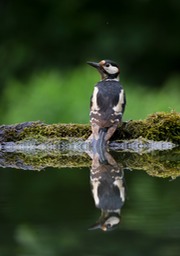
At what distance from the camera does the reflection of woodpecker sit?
392 centimetres

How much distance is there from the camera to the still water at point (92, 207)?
3.43 meters

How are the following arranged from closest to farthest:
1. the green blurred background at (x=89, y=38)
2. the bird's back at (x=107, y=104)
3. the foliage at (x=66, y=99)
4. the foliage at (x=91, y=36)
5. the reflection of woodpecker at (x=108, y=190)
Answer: the reflection of woodpecker at (x=108, y=190), the bird's back at (x=107, y=104), the foliage at (x=66, y=99), the green blurred background at (x=89, y=38), the foliage at (x=91, y=36)

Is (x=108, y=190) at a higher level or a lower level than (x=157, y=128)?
higher

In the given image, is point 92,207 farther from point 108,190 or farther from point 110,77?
point 110,77

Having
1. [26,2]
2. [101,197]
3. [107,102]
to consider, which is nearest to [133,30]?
[26,2]

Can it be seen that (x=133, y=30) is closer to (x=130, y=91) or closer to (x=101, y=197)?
(x=130, y=91)

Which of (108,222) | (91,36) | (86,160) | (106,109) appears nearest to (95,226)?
(108,222)

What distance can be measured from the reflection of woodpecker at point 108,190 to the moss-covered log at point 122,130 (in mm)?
729

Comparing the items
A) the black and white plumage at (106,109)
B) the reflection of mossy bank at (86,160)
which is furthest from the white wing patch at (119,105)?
the reflection of mossy bank at (86,160)

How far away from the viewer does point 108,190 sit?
4.76 metres

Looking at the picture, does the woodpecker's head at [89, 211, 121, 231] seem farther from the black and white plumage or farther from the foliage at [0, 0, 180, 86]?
the foliage at [0, 0, 180, 86]

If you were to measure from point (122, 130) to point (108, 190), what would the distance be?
218cm

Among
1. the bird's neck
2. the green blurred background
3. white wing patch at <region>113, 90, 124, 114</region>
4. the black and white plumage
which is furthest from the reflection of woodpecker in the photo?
the green blurred background

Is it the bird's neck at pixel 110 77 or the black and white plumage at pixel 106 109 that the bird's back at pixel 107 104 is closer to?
the black and white plumage at pixel 106 109
